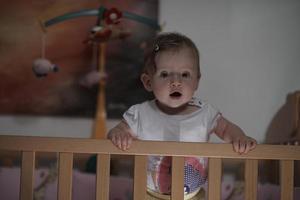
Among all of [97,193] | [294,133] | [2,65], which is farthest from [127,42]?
[97,193]

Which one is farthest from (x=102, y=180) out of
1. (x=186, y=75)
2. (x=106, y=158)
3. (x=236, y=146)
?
(x=186, y=75)

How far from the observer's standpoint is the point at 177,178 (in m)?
1.03

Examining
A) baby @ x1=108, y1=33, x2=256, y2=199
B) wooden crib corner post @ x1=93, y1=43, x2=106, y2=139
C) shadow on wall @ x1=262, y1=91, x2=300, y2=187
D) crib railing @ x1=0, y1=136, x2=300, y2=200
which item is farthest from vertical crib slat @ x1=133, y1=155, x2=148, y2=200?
wooden crib corner post @ x1=93, y1=43, x2=106, y2=139

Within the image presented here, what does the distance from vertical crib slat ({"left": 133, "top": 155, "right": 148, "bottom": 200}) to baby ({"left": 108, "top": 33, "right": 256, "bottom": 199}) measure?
0.14 metres

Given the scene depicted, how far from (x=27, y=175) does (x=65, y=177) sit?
8 centimetres

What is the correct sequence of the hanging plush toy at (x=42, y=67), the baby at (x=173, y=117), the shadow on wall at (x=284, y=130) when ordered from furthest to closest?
the hanging plush toy at (x=42, y=67), the shadow on wall at (x=284, y=130), the baby at (x=173, y=117)

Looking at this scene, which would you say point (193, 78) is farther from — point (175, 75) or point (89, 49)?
point (89, 49)

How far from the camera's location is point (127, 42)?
2131mm

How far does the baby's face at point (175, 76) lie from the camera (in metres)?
1.26

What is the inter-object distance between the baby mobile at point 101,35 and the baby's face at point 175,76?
832 millimetres

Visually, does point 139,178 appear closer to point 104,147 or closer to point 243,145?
point 104,147

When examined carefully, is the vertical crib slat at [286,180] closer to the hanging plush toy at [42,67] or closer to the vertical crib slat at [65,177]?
the vertical crib slat at [65,177]

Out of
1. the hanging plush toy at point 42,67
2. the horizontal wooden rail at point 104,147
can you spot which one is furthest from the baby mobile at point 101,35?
the horizontal wooden rail at point 104,147

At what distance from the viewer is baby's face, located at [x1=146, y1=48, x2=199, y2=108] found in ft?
4.15
